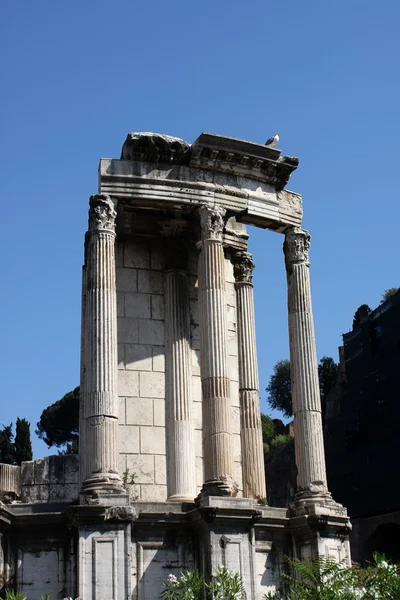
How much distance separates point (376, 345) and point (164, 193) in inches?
1760

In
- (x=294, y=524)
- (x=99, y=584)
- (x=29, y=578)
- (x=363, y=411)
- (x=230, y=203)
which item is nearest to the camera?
(x=99, y=584)

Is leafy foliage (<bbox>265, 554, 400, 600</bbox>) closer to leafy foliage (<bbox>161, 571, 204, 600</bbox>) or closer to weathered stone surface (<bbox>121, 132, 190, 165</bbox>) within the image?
leafy foliage (<bbox>161, 571, 204, 600</bbox>)

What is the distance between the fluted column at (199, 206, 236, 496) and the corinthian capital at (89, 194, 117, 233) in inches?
78.6

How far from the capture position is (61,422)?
7144 centimetres

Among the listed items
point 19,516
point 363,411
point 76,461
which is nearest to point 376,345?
point 363,411

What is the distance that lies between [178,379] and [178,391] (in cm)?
26

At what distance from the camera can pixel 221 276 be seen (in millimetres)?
19391

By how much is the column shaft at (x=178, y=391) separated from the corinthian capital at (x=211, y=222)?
1.51m

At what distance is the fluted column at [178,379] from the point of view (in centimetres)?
1925

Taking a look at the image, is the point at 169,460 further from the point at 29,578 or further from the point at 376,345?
the point at 376,345

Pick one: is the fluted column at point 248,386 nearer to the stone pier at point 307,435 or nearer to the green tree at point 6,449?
the stone pier at point 307,435

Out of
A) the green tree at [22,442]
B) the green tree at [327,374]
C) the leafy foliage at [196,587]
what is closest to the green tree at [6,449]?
the green tree at [22,442]

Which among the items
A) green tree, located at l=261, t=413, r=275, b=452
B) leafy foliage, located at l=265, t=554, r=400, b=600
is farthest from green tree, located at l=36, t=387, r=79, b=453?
leafy foliage, located at l=265, t=554, r=400, b=600

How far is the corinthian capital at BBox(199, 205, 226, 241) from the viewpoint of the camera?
19.7 m
